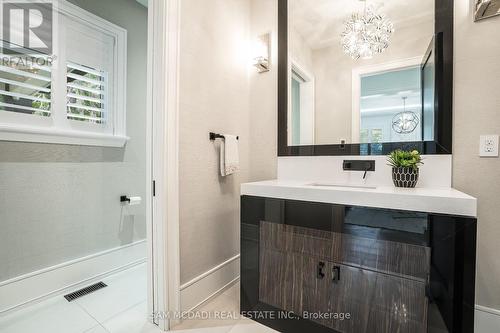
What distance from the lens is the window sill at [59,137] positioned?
1.59 meters

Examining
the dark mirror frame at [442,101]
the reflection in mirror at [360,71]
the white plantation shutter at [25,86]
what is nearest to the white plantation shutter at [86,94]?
the white plantation shutter at [25,86]

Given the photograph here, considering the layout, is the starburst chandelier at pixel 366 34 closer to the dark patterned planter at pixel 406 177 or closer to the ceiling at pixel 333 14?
the ceiling at pixel 333 14

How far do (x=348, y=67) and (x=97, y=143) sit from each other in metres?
2.15

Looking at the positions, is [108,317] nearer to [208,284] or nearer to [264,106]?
[208,284]

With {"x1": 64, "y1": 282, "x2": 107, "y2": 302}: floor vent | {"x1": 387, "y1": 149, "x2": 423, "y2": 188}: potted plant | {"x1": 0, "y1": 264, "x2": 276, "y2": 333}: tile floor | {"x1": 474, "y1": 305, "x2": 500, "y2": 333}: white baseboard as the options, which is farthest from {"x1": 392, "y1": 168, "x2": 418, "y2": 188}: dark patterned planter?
{"x1": 64, "y1": 282, "x2": 107, "y2": 302}: floor vent

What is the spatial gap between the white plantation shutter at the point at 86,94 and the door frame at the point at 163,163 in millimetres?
955

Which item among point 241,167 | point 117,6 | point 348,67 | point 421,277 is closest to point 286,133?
point 241,167

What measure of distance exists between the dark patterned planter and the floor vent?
7.69ft

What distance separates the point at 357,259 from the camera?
1177 millimetres

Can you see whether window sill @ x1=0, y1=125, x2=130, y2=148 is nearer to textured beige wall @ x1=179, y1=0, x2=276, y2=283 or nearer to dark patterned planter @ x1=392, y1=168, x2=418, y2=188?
textured beige wall @ x1=179, y1=0, x2=276, y2=283

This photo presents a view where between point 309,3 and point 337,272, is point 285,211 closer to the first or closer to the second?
point 337,272

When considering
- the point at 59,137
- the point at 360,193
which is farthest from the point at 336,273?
the point at 59,137

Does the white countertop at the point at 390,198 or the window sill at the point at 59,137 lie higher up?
the window sill at the point at 59,137

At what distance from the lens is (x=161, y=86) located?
1407 millimetres
